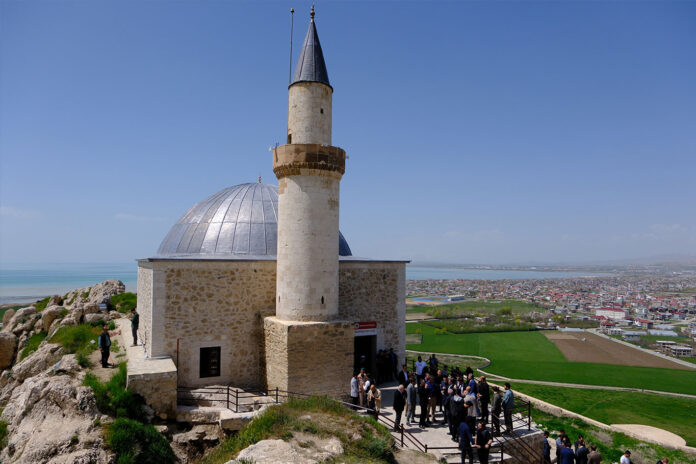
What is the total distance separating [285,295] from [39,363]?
10.1 meters

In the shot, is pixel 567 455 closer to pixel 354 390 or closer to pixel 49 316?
Answer: pixel 354 390

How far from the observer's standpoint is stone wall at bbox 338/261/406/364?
51.3 ft

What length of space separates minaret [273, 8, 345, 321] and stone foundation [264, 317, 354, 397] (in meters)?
0.62

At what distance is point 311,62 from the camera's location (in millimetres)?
13867

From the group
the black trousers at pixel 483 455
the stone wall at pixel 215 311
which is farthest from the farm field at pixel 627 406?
the stone wall at pixel 215 311

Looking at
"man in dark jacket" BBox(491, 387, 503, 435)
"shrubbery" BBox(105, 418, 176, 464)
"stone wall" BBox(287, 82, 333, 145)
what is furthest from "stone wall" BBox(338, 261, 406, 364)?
"shrubbery" BBox(105, 418, 176, 464)

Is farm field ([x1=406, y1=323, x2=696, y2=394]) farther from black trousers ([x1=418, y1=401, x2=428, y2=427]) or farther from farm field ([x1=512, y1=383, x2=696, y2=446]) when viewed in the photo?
black trousers ([x1=418, y1=401, x2=428, y2=427])

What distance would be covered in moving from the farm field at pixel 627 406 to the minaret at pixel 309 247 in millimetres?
17339

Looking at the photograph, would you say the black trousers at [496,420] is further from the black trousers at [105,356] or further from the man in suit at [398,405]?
the black trousers at [105,356]

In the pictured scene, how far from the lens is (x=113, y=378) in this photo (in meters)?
11.3

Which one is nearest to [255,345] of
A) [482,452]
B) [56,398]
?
[56,398]

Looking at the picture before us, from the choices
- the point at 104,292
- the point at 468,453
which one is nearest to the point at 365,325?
the point at 468,453

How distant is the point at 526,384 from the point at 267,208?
22.2 m

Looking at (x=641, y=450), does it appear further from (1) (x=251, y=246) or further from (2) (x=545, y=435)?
(1) (x=251, y=246)
